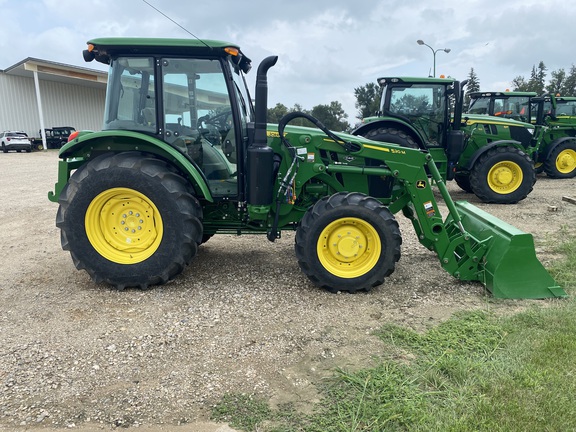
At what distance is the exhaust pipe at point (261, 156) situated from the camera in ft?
13.4

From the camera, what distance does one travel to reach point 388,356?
10.4ft

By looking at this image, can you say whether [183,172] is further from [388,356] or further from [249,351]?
[388,356]

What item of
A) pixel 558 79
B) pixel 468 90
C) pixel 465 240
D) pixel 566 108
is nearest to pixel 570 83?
pixel 558 79

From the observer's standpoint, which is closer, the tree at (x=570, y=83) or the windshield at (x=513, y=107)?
the windshield at (x=513, y=107)

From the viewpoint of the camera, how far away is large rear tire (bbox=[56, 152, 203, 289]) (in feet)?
13.8

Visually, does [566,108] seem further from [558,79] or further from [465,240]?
[558,79]

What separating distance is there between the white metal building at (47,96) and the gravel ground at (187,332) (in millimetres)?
29158

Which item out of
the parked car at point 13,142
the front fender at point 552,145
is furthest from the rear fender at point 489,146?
the parked car at point 13,142

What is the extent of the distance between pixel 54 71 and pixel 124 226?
1228 inches

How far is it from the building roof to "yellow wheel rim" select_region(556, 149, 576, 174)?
1162 inches

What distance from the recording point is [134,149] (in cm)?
436

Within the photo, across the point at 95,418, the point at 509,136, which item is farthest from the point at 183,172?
the point at 509,136

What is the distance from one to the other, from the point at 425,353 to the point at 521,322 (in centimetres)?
98

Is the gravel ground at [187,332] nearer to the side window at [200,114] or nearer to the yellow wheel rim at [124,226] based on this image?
the yellow wheel rim at [124,226]
